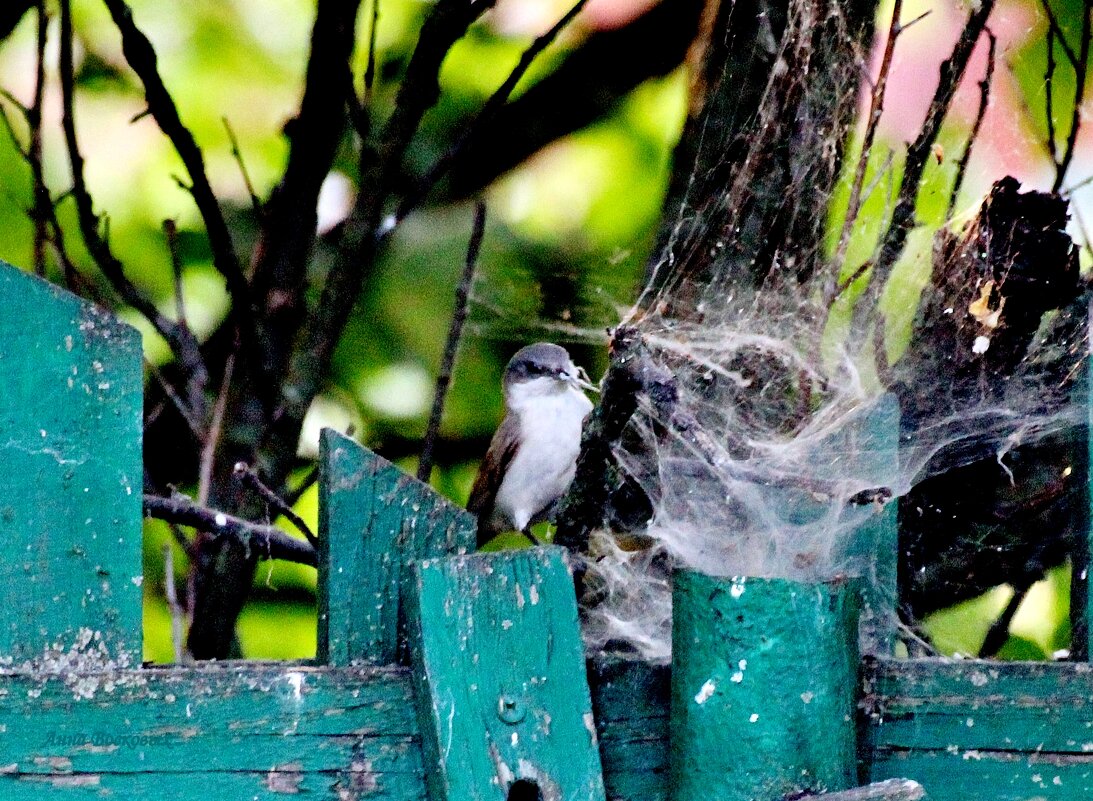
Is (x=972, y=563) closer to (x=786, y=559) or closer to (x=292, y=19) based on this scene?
(x=786, y=559)

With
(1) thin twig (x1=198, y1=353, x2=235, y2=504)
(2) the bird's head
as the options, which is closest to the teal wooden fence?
(1) thin twig (x1=198, y1=353, x2=235, y2=504)

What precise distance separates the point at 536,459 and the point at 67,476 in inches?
123

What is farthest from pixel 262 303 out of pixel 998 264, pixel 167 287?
pixel 998 264

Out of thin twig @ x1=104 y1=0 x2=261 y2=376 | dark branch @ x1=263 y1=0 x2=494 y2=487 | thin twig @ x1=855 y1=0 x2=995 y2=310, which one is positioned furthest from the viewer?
dark branch @ x1=263 y1=0 x2=494 y2=487

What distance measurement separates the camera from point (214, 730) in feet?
5.55

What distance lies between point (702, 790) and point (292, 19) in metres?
3.02

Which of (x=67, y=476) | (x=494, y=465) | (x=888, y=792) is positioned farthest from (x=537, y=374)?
(x=888, y=792)

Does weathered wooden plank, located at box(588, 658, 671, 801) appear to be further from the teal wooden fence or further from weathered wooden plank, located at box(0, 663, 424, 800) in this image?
weathered wooden plank, located at box(0, 663, 424, 800)

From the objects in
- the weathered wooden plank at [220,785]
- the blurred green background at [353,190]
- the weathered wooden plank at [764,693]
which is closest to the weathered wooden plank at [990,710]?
the weathered wooden plank at [764,693]

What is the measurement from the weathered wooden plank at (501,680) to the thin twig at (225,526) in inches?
36.4

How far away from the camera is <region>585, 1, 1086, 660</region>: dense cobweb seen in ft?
6.24

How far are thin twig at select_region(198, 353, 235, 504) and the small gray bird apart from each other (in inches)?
47.5

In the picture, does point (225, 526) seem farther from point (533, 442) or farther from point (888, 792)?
point (533, 442)

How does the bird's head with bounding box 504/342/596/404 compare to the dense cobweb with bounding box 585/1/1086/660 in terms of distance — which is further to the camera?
the bird's head with bounding box 504/342/596/404
